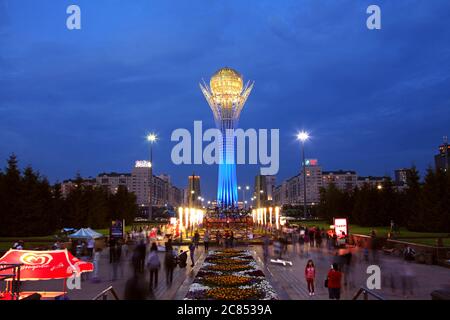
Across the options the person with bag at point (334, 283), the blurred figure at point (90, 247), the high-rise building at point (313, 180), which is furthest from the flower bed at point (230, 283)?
the high-rise building at point (313, 180)

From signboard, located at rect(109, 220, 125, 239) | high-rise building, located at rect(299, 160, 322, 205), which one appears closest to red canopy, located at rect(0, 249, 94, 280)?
signboard, located at rect(109, 220, 125, 239)

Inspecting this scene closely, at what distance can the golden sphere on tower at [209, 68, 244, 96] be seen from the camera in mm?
63562

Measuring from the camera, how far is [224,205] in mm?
63312

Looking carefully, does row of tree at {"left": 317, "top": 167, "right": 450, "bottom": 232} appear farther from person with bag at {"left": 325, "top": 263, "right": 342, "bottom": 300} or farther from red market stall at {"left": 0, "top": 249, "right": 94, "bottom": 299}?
red market stall at {"left": 0, "top": 249, "right": 94, "bottom": 299}

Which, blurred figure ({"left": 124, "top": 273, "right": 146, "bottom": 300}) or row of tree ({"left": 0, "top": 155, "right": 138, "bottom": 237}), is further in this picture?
row of tree ({"left": 0, "top": 155, "right": 138, "bottom": 237})

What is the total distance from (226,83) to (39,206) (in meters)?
34.2

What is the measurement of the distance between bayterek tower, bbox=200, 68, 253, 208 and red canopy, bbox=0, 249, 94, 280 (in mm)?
49409

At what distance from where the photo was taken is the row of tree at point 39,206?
39.1m

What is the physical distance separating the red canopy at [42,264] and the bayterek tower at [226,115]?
49409mm

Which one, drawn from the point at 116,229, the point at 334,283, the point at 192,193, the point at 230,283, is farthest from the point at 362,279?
the point at 192,193

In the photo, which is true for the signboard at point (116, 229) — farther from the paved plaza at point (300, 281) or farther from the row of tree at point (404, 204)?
the row of tree at point (404, 204)

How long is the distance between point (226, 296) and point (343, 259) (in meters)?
5.28
